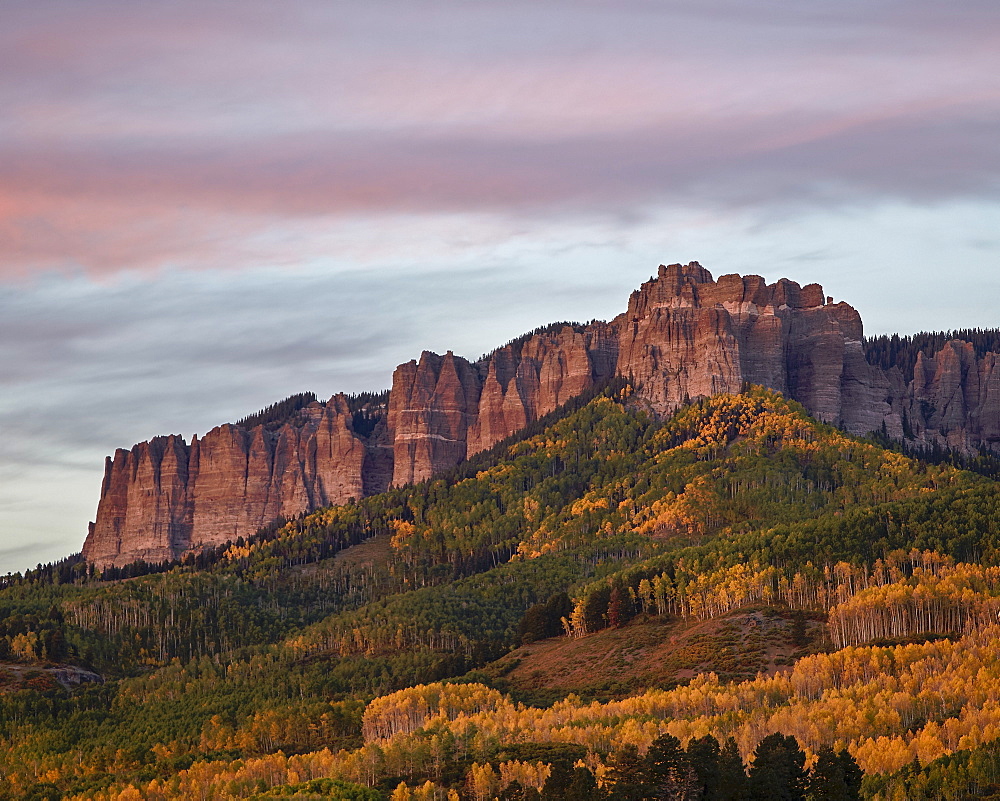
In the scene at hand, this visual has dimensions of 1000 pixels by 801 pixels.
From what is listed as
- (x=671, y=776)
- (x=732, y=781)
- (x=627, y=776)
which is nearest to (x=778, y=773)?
(x=732, y=781)

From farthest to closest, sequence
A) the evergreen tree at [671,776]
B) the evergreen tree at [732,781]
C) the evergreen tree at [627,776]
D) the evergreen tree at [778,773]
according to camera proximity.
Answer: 1. the evergreen tree at [627,776]
2. the evergreen tree at [671,776]
3. the evergreen tree at [732,781]
4. the evergreen tree at [778,773]

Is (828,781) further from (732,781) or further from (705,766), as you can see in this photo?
(705,766)

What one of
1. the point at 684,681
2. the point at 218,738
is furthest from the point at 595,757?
the point at 218,738

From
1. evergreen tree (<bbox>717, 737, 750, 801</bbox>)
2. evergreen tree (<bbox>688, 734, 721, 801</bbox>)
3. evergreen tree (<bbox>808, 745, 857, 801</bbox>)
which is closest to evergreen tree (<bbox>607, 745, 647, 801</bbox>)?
evergreen tree (<bbox>688, 734, 721, 801</bbox>)

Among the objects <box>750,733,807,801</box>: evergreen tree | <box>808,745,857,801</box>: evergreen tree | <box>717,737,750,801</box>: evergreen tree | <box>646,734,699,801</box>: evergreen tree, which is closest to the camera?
<box>750,733,807,801</box>: evergreen tree

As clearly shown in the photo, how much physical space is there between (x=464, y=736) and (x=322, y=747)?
25.9 meters

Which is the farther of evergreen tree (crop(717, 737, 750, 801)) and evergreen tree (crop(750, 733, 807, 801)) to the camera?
evergreen tree (crop(717, 737, 750, 801))

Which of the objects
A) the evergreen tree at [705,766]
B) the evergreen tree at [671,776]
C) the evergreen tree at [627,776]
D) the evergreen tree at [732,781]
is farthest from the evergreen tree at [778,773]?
the evergreen tree at [627,776]

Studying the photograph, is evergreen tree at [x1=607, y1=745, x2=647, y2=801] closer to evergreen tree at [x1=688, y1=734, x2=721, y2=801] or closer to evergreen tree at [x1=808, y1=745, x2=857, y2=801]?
evergreen tree at [x1=688, y1=734, x2=721, y2=801]

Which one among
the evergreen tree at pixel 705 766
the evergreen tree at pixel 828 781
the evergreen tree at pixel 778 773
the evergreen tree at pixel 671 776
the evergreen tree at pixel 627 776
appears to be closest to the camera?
the evergreen tree at pixel 778 773

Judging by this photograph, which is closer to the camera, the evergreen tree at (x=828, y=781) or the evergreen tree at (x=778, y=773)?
the evergreen tree at (x=778, y=773)

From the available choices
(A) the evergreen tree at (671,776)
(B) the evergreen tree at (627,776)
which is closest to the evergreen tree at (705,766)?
(A) the evergreen tree at (671,776)

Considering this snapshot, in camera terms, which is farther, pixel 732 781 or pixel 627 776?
pixel 627 776

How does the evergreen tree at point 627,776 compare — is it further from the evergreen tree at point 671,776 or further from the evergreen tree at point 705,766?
the evergreen tree at point 705,766
